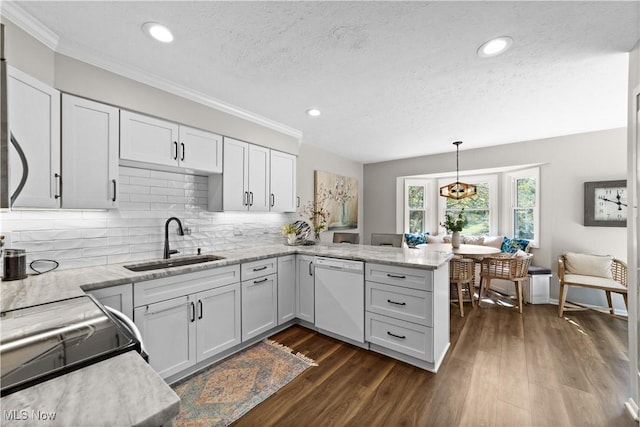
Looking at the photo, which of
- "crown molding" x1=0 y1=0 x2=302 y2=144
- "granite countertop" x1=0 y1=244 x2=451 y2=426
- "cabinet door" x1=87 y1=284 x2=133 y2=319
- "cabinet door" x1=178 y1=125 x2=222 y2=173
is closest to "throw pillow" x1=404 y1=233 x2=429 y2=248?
"crown molding" x1=0 y1=0 x2=302 y2=144

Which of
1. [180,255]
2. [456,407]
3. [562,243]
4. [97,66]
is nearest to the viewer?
[456,407]

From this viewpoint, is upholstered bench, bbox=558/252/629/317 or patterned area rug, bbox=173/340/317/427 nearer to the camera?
patterned area rug, bbox=173/340/317/427

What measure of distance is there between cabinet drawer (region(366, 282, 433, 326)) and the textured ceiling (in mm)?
1845

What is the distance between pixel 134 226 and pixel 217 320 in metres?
1.15

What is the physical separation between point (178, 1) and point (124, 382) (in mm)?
1806

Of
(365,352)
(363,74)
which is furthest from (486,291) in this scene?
(363,74)

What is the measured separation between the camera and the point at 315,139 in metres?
4.15

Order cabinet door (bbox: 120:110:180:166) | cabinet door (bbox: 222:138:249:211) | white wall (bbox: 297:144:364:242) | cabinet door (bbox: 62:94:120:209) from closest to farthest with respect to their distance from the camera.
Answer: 1. cabinet door (bbox: 62:94:120:209)
2. cabinet door (bbox: 120:110:180:166)
3. cabinet door (bbox: 222:138:249:211)
4. white wall (bbox: 297:144:364:242)

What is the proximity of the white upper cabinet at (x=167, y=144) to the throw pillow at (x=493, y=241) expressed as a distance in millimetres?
4634

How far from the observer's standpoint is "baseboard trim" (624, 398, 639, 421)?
1.72 meters

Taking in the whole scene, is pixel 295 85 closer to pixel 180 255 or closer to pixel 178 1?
pixel 178 1

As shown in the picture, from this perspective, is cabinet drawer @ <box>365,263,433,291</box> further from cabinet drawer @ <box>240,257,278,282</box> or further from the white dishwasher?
cabinet drawer @ <box>240,257,278,282</box>

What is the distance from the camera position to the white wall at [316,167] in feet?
14.0

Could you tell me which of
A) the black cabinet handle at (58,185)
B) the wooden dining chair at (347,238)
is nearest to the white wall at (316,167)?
the wooden dining chair at (347,238)
